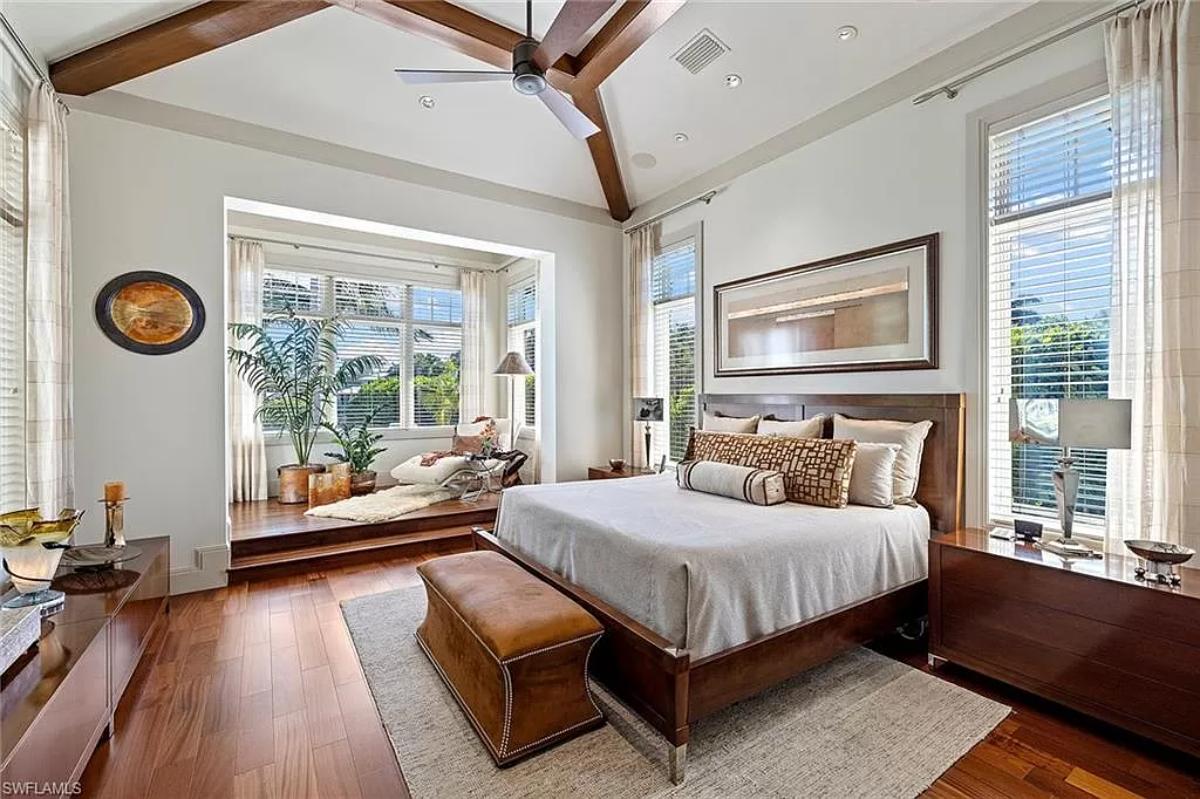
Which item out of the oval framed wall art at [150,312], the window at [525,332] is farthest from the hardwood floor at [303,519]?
the window at [525,332]

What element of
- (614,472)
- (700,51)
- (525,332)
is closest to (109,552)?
(614,472)

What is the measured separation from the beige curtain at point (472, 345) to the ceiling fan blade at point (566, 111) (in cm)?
442

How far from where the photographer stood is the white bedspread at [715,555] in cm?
196

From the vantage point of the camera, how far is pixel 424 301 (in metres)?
7.12

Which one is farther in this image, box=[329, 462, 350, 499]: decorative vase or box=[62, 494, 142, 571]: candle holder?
box=[329, 462, 350, 499]: decorative vase

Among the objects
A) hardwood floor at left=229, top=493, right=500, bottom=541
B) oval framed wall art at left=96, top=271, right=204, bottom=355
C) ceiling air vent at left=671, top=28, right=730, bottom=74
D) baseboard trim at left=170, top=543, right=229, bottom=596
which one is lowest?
baseboard trim at left=170, top=543, right=229, bottom=596

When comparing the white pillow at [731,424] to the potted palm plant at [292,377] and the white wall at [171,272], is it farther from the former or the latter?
the potted palm plant at [292,377]

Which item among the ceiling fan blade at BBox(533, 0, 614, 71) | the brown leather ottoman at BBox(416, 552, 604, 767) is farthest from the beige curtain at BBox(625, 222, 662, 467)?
the brown leather ottoman at BBox(416, 552, 604, 767)

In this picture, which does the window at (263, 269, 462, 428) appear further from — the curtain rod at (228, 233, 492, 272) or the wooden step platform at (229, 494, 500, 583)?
the wooden step platform at (229, 494, 500, 583)

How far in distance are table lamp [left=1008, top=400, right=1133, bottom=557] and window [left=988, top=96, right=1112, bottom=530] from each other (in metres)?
0.20

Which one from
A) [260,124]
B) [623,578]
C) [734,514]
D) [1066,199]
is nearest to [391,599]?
[623,578]

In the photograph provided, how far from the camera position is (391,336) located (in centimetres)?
688

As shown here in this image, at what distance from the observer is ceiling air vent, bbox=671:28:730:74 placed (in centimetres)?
347

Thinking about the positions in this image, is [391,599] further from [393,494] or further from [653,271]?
[653,271]
